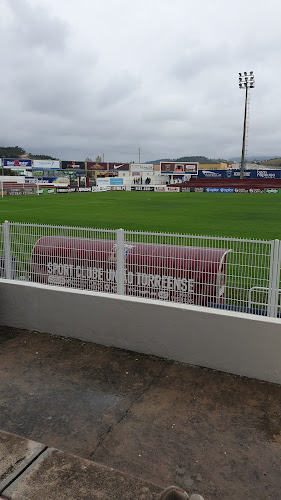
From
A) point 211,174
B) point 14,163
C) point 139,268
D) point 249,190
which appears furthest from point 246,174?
point 139,268

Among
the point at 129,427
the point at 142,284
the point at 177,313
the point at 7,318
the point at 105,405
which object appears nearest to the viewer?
the point at 129,427

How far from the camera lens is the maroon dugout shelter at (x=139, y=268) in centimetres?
735

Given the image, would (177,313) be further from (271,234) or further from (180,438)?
(271,234)

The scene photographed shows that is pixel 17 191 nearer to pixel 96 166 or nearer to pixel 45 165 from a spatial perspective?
pixel 45 165

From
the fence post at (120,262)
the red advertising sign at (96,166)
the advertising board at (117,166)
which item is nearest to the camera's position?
the fence post at (120,262)

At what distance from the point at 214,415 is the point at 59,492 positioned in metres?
1.93

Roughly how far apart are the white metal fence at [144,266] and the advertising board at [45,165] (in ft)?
379

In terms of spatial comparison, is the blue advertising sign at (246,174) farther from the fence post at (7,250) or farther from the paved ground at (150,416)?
the paved ground at (150,416)

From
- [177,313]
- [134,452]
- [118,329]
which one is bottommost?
[134,452]

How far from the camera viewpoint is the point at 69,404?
455 cm

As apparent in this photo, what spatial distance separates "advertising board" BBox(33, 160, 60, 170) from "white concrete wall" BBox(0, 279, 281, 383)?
118 metres

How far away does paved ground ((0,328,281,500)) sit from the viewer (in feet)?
11.6

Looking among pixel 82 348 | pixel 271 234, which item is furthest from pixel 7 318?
pixel 271 234

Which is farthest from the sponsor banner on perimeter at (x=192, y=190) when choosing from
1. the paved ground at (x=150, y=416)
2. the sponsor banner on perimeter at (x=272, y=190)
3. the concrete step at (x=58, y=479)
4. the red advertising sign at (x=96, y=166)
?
the concrete step at (x=58, y=479)
